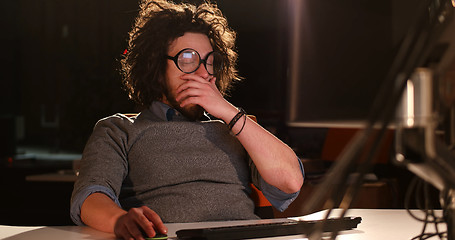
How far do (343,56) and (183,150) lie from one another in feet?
2.90

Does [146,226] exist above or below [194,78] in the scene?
below

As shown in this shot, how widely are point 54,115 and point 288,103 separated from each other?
471cm

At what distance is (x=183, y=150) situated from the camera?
1383 mm

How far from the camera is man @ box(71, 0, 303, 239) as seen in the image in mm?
1286

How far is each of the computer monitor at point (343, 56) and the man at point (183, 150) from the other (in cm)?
67

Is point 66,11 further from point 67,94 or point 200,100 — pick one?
point 200,100

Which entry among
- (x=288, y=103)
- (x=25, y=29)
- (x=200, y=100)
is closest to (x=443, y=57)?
(x=288, y=103)

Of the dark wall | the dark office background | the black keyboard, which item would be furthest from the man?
the dark wall

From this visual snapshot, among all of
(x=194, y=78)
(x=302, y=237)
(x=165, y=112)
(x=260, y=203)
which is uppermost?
(x=194, y=78)

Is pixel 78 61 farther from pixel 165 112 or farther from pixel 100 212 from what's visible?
pixel 100 212

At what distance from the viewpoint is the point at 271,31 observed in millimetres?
4750

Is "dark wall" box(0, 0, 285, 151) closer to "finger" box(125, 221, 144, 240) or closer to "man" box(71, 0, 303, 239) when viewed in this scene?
"man" box(71, 0, 303, 239)

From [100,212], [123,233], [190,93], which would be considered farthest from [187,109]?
[123,233]

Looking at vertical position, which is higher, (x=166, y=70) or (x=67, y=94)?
(x=166, y=70)
